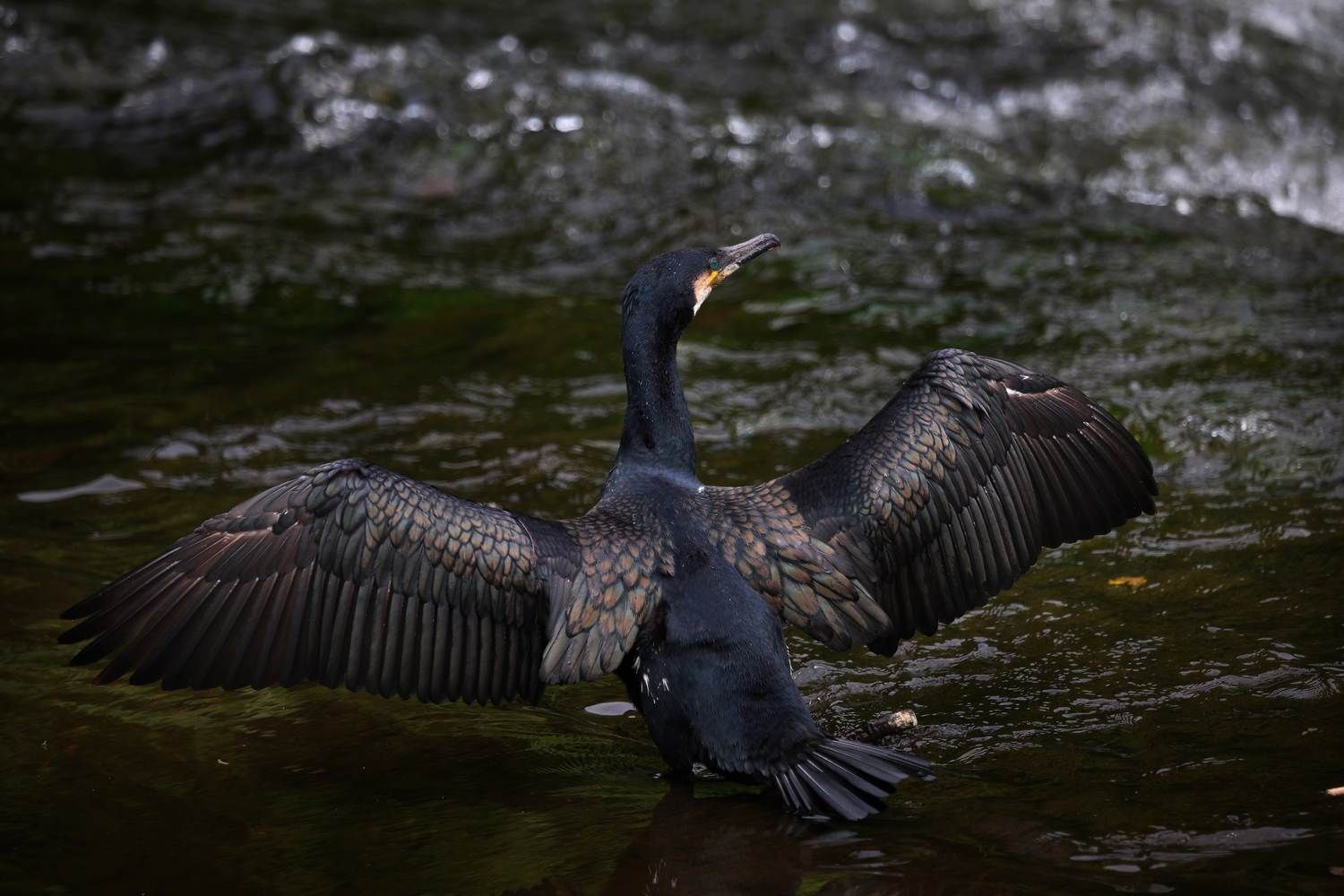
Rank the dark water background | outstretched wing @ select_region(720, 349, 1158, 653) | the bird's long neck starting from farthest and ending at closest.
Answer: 1. the bird's long neck
2. outstretched wing @ select_region(720, 349, 1158, 653)
3. the dark water background

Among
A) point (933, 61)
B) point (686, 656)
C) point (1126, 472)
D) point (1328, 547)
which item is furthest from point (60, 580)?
point (933, 61)

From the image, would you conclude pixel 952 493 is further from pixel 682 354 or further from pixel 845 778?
pixel 682 354

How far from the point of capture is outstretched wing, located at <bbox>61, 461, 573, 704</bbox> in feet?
13.9

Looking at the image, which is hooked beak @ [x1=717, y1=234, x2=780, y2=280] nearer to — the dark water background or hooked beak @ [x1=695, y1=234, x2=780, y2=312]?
hooked beak @ [x1=695, y1=234, x2=780, y2=312]

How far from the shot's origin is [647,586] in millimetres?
4422

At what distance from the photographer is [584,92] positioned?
36.2 ft

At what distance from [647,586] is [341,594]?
2.96 feet

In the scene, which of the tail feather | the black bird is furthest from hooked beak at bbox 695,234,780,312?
the tail feather

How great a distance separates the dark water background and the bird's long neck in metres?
0.86

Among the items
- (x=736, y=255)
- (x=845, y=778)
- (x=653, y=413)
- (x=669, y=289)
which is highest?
(x=736, y=255)

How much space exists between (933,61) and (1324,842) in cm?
983

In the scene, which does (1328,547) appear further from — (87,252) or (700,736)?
(87,252)

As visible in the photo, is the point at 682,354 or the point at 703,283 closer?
the point at 703,283

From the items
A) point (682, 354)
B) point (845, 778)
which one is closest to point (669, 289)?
point (845, 778)
